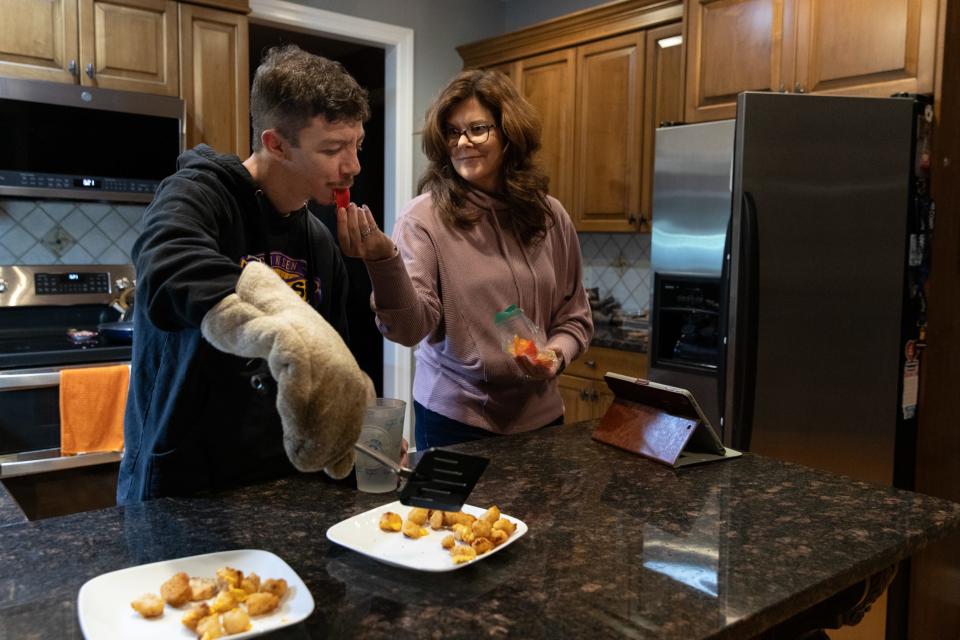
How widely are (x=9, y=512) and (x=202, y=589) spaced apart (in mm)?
520

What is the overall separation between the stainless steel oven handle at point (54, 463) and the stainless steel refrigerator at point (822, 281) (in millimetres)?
2117

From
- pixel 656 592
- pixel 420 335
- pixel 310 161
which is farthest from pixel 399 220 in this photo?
pixel 656 592

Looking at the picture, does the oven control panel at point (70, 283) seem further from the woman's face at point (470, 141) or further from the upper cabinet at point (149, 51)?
the woman's face at point (470, 141)

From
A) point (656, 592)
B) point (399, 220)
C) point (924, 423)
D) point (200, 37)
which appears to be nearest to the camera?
point (656, 592)

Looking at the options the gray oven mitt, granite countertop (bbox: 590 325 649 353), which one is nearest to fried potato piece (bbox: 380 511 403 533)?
the gray oven mitt

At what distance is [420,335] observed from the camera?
1.71m

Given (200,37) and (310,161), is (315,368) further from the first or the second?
(200,37)

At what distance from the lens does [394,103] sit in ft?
13.8

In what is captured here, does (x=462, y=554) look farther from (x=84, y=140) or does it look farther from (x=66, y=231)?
(x=66, y=231)

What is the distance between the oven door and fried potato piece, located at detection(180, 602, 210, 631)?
2.14m

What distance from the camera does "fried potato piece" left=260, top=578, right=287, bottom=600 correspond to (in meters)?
0.87

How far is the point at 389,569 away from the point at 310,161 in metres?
0.69

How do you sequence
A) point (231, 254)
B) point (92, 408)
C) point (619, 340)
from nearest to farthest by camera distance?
point (231, 254) < point (92, 408) < point (619, 340)

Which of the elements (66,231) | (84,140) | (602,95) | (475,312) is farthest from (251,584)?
(602,95)
